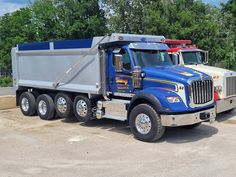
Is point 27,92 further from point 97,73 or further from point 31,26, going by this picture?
point 31,26

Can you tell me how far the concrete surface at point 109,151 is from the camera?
738 cm

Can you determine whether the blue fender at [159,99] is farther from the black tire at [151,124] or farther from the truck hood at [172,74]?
the truck hood at [172,74]

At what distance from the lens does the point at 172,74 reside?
9.82 m

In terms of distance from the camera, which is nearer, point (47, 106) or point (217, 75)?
point (217, 75)

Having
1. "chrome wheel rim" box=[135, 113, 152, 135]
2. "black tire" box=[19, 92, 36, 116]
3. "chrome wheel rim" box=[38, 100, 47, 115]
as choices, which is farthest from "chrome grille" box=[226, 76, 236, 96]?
"black tire" box=[19, 92, 36, 116]

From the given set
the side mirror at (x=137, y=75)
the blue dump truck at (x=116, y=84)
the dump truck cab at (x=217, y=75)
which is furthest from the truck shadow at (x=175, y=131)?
the side mirror at (x=137, y=75)

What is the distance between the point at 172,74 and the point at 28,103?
20.8 ft

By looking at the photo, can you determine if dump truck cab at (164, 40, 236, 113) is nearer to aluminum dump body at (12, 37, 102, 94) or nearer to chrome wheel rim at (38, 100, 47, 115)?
aluminum dump body at (12, 37, 102, 94)

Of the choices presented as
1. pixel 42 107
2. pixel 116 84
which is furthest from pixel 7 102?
pixel 116 84

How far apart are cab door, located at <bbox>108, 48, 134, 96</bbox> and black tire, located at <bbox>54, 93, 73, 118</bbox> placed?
5.91 ft

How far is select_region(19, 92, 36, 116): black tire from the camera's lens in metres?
14.0

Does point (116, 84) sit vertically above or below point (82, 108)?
above

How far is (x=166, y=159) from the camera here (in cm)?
812

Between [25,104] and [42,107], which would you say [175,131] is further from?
[25,104]
